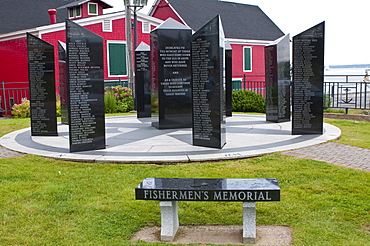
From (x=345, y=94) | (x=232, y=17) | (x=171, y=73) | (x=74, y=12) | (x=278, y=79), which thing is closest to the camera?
(x=171, y=73)

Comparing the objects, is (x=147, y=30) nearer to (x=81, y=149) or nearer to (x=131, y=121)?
(x=131, y=121)

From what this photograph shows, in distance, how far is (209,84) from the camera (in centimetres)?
819

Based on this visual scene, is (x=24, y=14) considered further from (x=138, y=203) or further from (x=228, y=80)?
(x=138, y=203)

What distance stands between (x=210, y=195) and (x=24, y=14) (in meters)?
26.9

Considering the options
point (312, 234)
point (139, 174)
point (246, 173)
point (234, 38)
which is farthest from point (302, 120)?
point (234, 38)

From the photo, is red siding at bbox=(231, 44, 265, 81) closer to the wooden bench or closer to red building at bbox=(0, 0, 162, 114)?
red building at bbox=(0, 0, 162, 114)

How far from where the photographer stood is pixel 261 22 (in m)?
38.0

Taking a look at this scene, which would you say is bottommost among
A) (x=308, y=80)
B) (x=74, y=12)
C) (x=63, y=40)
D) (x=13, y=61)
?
(x=308, y=80)

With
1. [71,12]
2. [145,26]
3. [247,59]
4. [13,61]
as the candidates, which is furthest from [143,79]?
[247,59]

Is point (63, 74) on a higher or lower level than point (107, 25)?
lower

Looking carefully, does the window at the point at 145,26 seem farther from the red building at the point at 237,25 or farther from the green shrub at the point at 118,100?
the green shrub at the point at 118,100

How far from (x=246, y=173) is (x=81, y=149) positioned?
3279 mm

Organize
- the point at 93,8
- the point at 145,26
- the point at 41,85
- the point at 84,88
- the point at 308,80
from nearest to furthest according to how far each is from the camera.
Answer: the point at 84,88 < the point at 308,80 < the point at 41,85 < the point at 145,26 < the point at 93,8

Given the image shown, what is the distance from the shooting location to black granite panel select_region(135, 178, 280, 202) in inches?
168
